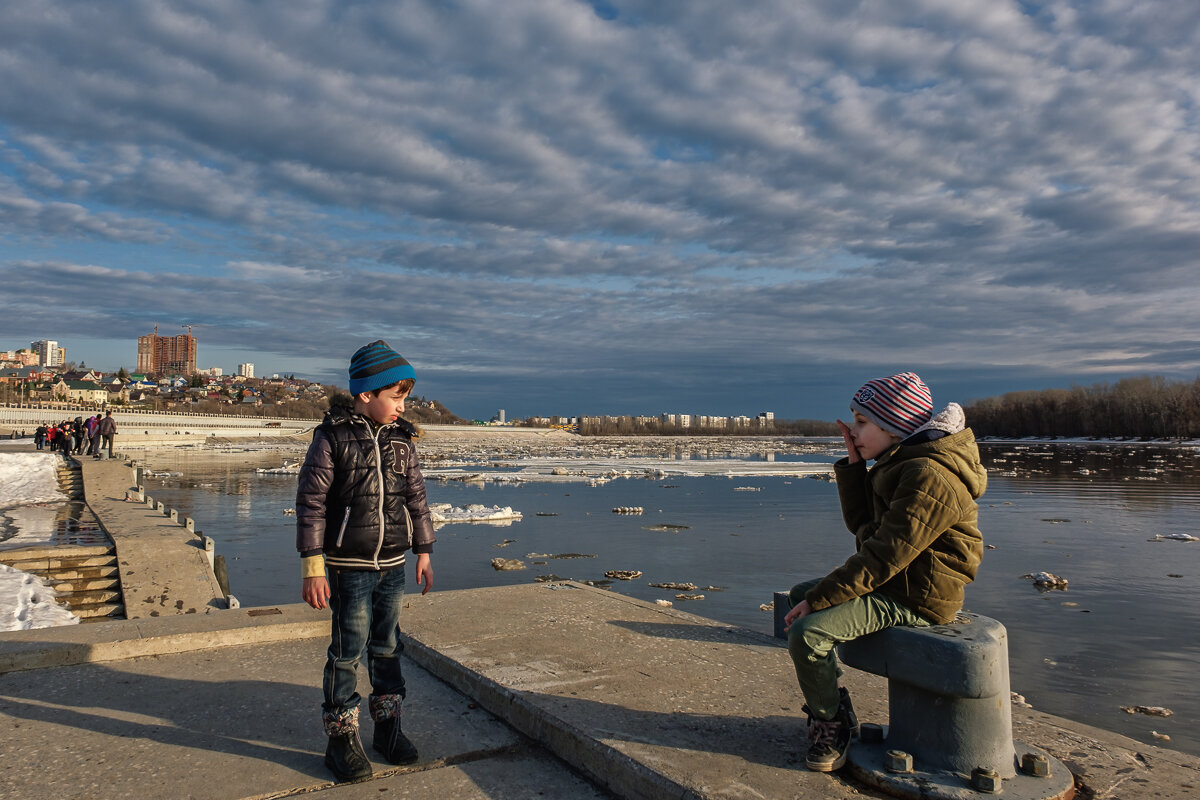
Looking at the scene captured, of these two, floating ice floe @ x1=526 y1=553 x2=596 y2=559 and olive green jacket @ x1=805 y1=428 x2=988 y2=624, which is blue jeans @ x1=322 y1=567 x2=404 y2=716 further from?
floating ice floe @ x1=526 y1=553 x2=596 y2=559

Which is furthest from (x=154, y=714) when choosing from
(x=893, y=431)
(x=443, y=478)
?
(x=443, y=478)

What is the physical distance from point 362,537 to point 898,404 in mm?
2239

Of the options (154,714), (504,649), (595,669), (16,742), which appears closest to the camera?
(16,742)

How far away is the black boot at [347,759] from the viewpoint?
299cm

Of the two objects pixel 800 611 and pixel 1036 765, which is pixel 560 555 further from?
pixel 1036 765

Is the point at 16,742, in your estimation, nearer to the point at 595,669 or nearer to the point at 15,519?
the point at 595,669

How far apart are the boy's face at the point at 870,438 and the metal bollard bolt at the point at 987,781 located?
1164 mm

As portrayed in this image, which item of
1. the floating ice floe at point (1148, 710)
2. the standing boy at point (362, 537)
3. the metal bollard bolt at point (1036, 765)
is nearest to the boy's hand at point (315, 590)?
the standing boy at point (362, 537)

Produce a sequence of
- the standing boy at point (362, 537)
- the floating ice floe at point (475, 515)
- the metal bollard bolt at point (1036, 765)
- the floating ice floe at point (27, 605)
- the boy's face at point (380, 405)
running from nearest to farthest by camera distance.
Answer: the metal bollard bolt at point (1036, 765)
the standing boy at point (362, 537)
the boy's face at point (380, 405)
the floating ice floe at point (27, 605)
the floating ice floe at point (475, 515)

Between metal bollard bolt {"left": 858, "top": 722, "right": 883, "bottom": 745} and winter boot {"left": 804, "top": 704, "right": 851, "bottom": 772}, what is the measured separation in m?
0.18

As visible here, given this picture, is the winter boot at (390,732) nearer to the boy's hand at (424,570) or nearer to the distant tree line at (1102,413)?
the boy's hand at (424,570)

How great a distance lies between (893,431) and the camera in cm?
301

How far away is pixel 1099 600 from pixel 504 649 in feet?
30.0

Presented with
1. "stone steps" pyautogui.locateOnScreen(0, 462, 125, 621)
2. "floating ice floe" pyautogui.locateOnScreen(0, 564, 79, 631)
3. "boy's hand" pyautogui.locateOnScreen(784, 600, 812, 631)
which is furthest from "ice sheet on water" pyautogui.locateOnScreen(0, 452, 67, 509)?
"boy's hand" pyautogui.locateOnScreen(784, 600, 812, 631)
